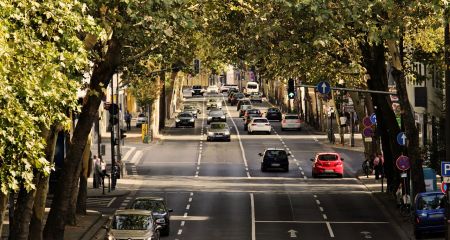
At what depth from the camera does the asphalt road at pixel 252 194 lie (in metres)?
45.5

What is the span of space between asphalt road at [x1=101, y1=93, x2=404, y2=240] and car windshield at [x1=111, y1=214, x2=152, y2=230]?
4.24 metres

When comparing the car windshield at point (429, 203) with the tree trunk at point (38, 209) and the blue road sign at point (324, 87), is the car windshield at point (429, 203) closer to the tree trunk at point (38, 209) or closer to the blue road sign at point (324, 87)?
the blue road sign at point (324, 87)

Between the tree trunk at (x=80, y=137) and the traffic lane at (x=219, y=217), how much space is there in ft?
16.8

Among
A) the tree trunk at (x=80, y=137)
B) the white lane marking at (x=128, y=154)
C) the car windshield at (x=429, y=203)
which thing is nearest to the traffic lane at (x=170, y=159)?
the white lane marking at (x=128, y=154)

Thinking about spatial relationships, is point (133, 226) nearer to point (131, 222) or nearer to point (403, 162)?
point (131, 222)

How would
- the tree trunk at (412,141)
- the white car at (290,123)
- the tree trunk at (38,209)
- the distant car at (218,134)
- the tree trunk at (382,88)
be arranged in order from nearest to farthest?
the tree trunk at (38,209), the tree trunk at (412,141), the tree trunk at (382,88), the distant car at (218,134), the white car at (290,123)

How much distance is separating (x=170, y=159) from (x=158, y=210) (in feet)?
121

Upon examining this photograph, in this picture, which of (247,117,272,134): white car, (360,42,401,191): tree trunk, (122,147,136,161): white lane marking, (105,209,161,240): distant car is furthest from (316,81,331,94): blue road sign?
(247,117,272,134): white car

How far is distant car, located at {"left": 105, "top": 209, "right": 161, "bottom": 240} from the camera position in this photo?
124 feet

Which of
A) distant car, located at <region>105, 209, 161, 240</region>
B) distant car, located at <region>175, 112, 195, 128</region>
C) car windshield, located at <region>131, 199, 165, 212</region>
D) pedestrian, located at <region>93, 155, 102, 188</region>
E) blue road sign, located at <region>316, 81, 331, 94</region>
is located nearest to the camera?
distant car, located at <region>105, 209, 161, 240</region>

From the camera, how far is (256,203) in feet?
180

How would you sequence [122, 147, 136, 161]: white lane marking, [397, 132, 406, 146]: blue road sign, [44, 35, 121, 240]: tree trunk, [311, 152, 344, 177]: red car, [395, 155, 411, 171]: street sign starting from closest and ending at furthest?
1. [44, 35, 121, 240]: tree trunk
2. [395, 155, 411, 171]: street sign
3. [397, 132, 406, 146]: blue road sign
4. [311, 152, 344, 177]: red car
5. [122, 147, 136, 161]: white lane marking

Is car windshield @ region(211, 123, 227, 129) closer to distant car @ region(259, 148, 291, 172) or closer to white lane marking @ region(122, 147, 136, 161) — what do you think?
white lane marking @ region(122, 147, 136, 161)

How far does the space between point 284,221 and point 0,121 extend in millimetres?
25579
